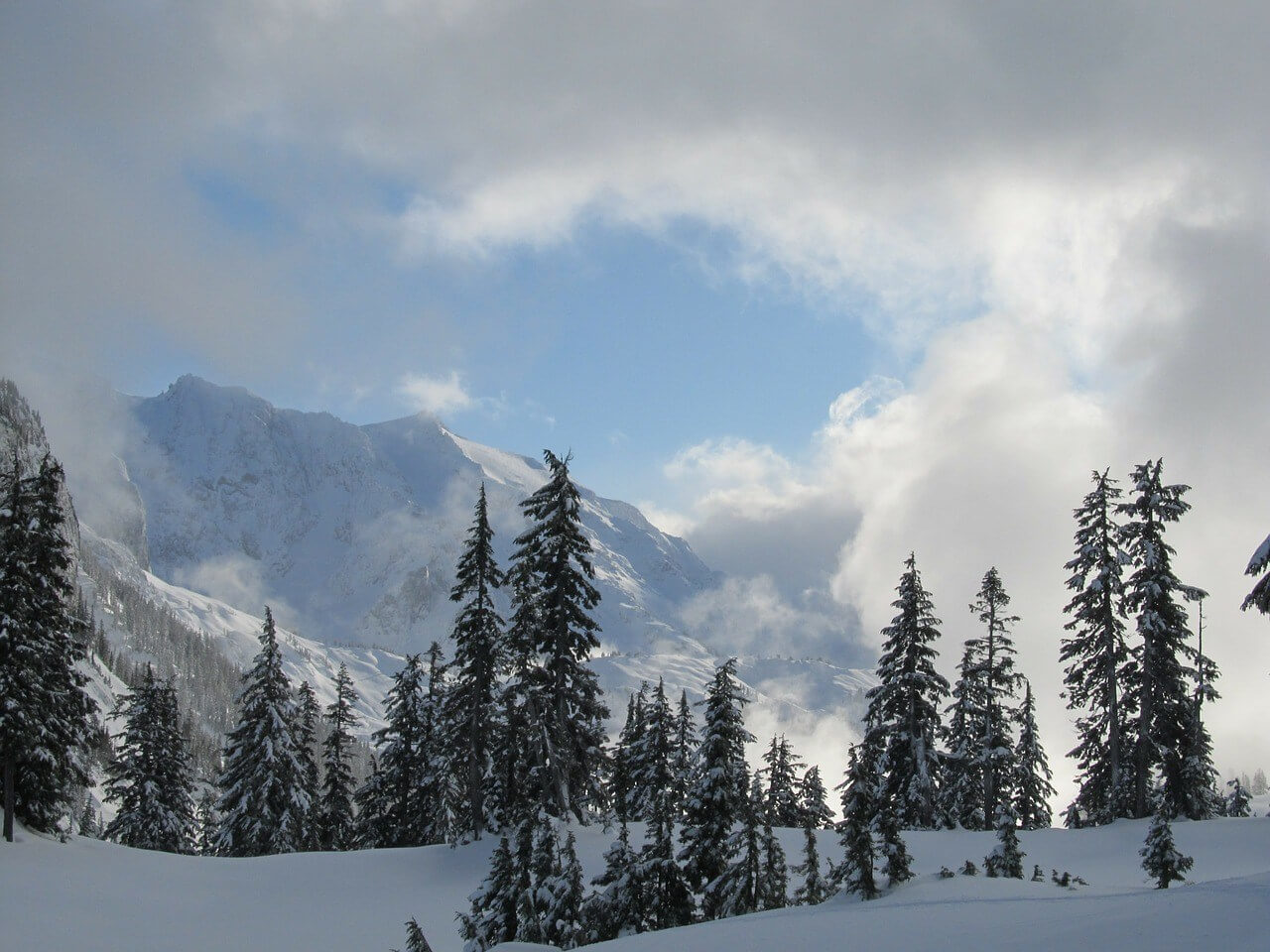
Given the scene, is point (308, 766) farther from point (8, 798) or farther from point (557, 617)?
point (557, 617)

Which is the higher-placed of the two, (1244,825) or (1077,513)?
(1077,513)

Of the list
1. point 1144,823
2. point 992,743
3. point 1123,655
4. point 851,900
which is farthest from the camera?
point 992,743

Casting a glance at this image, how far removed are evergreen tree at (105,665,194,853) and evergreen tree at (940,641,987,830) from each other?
131 ft

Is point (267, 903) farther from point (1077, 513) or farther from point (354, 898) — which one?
point (1077, 513)

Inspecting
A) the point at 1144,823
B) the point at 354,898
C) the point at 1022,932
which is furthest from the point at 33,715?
the point at 1144,823

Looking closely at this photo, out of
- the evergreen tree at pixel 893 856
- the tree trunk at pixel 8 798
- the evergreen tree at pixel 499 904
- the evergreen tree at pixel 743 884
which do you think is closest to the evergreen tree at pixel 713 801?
the evergreen tree at pixel 743 884

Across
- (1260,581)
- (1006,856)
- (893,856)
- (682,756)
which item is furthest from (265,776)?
(1260,581)

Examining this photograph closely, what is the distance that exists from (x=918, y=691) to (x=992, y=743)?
4533 mm

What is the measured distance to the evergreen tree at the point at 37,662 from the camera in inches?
1180

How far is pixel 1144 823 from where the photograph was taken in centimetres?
3334

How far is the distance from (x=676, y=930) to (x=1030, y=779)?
3323 cm

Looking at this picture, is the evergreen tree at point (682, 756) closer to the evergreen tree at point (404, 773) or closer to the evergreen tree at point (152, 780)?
the evergreen tree at point (404, 773)

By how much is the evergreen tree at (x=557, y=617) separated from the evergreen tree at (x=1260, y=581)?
21.1 metres

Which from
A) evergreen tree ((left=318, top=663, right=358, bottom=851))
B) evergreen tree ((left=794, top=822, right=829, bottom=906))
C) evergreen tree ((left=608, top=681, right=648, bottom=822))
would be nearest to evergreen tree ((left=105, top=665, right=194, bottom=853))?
evergreen tree ((left=318, top=663, right=358, bottom=851))
